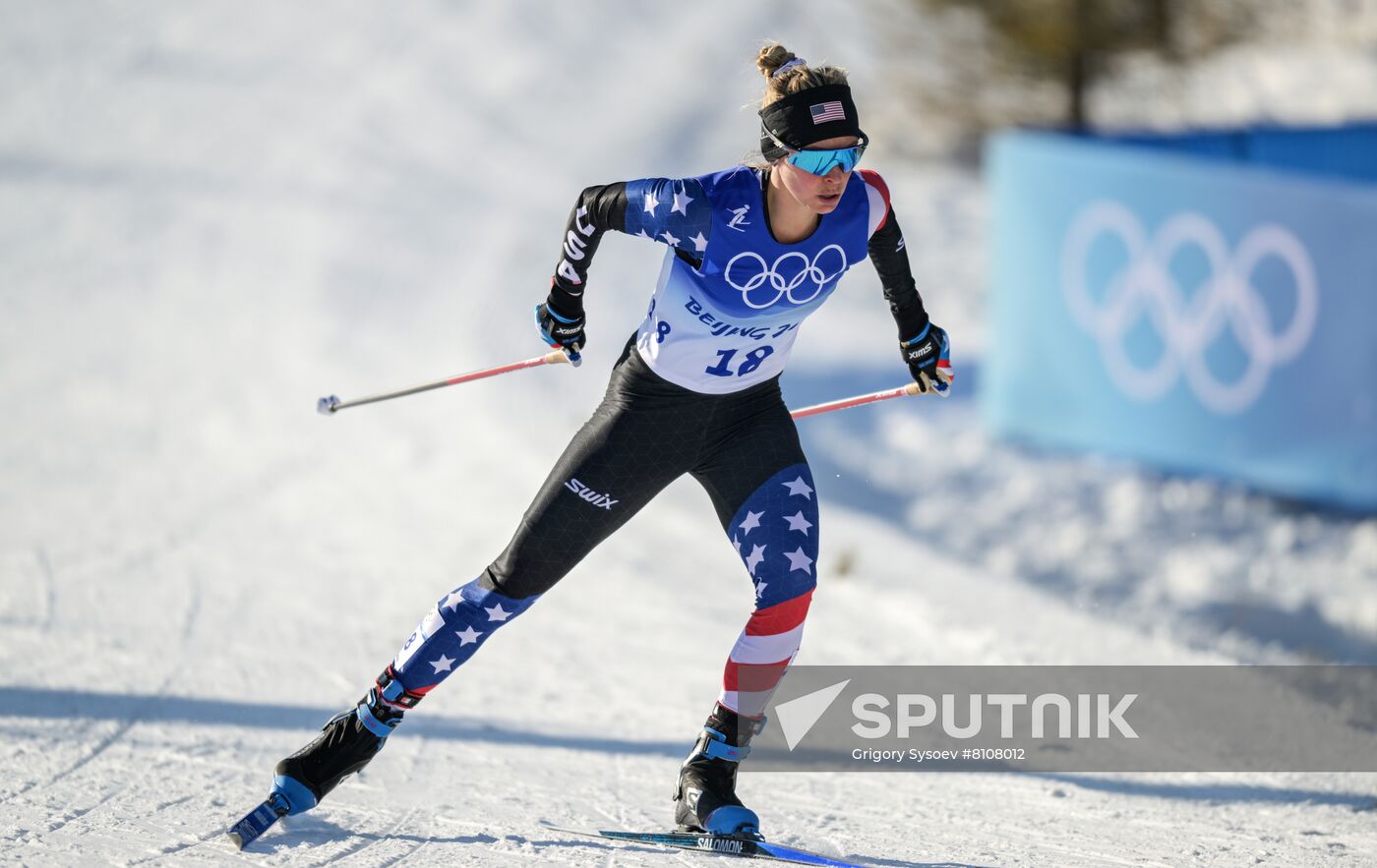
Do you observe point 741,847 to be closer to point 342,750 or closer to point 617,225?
point 342,750

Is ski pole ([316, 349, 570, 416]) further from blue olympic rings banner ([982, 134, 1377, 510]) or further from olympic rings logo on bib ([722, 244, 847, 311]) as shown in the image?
blue olympic rings banner ([982, 134, 1377, 510])

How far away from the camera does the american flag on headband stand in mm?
3377

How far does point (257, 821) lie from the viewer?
367 centimetres

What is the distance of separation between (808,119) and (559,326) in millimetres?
880

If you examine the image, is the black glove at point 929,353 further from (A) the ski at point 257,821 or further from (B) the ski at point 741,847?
(A) the ski at point 257,821

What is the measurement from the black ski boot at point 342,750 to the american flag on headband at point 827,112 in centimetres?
181

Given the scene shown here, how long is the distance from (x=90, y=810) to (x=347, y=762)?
738mm

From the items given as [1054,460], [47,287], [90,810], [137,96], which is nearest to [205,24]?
[137,96]

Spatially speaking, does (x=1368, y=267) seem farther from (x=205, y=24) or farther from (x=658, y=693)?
(x=205, y=24)

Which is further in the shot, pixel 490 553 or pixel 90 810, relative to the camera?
pixel 490 553

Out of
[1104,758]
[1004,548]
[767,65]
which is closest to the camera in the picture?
[767,65]

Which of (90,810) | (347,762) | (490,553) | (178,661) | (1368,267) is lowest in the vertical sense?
(90,810)

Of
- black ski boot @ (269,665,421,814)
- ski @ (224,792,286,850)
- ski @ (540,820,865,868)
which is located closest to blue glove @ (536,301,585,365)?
black ski boot @ (269,665,421,814)

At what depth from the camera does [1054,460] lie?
364 inches
